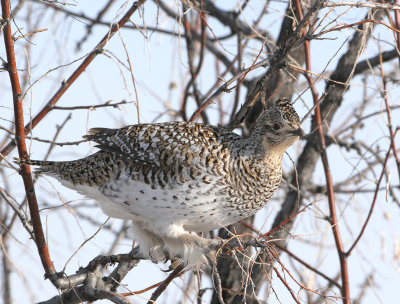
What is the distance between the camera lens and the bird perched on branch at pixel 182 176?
381 cm

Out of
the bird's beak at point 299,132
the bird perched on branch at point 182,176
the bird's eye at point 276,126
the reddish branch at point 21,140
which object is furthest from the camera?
the bird's eye at point 276,126

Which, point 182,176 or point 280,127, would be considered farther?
point 280,127

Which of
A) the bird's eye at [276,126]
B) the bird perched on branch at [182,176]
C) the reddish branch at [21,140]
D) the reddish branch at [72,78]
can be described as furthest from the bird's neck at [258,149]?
the reddish branch at [21,140]

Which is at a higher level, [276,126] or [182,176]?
[276,126]

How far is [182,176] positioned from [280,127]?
729 mm

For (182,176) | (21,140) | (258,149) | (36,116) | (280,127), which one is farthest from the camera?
(258,149)

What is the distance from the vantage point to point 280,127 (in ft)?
13.3

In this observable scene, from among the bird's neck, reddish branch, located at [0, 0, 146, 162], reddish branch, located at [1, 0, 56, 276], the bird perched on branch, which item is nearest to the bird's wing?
the bird perched on branch

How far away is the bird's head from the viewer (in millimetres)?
3998

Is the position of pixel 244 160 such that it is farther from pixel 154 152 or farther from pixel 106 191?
pixel 106 191

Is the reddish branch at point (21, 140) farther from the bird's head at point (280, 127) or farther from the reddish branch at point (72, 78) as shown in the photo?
the bird's head at point (280, 127)

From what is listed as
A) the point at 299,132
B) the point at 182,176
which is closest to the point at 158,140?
the point at 182,176

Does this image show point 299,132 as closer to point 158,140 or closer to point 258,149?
point 258,149

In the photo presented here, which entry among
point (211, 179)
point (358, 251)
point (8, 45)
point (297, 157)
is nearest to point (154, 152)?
point (211, 179)
